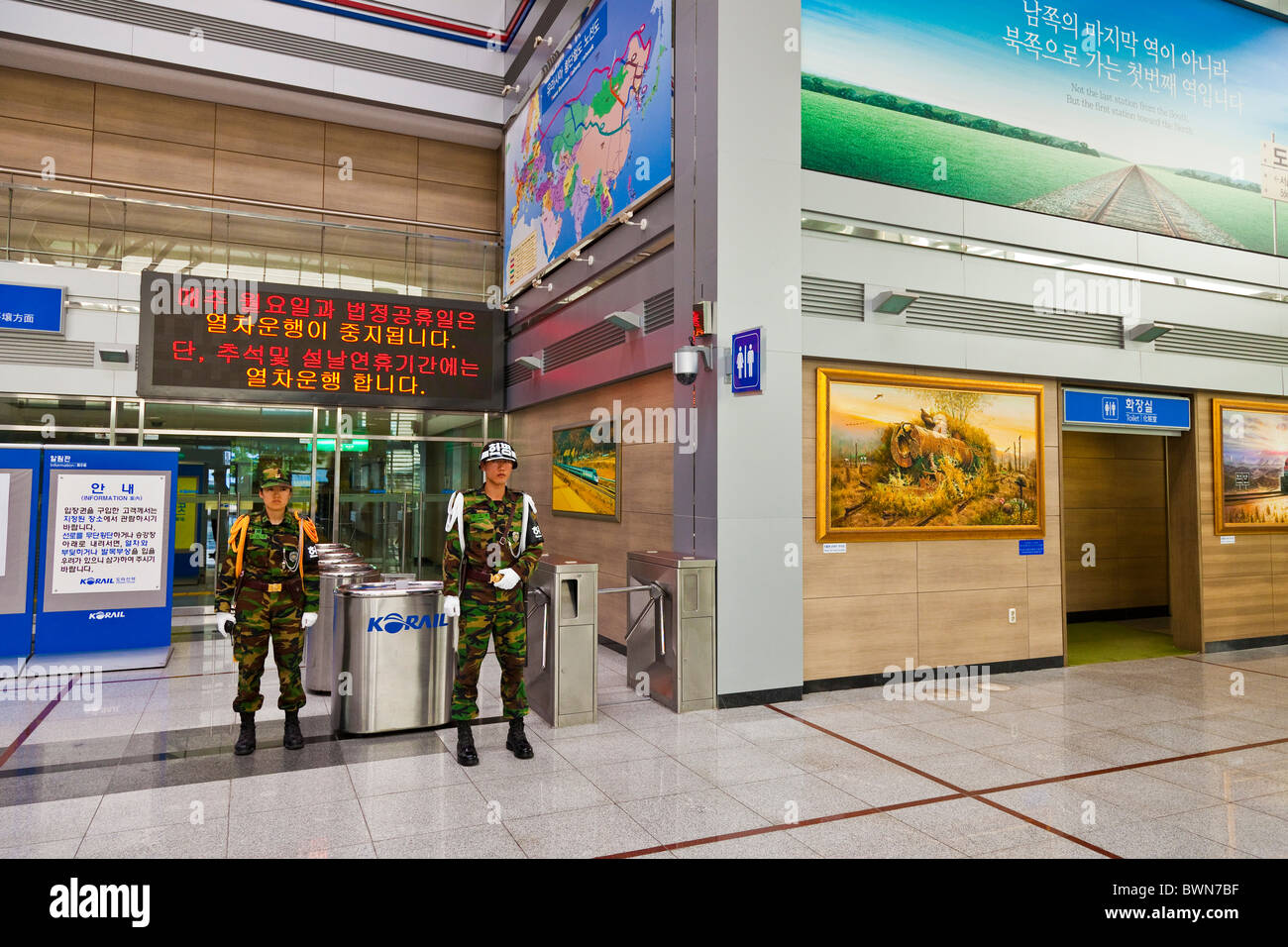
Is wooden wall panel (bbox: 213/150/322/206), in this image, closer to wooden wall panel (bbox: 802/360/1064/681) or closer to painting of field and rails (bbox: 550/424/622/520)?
painting of field and rails (bbox: 550/424/622/520)

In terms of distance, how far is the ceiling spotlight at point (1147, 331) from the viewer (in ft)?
27.7

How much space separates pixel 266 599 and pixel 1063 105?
Answer: 29.2 ft

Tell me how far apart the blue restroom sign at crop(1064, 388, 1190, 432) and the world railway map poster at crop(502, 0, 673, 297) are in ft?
16.0

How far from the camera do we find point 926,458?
24.7 feet

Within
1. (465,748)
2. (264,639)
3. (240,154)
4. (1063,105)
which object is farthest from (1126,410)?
(240,154)

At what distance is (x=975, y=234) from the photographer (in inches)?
308

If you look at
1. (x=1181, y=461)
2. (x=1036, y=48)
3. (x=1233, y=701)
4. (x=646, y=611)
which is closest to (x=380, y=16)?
(x=1036, y=48)

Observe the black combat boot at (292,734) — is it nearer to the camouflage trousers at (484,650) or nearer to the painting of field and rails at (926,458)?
the camouflage trousers at (484,650)

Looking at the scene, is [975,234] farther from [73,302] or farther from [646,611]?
[73,302]

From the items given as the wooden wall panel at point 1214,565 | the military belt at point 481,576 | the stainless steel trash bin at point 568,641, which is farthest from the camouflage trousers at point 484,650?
the wooden wall panel at point 1214,565

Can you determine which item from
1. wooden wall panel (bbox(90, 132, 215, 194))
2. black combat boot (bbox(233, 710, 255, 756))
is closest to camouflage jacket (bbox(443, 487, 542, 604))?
black combat boot (bbox(233, 710, 255, 756))

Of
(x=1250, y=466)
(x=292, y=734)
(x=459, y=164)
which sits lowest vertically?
(x=292, y=734)

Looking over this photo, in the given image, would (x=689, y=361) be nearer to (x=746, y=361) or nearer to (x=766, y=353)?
(x=746, y=361)

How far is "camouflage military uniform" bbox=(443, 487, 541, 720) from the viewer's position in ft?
16.7
